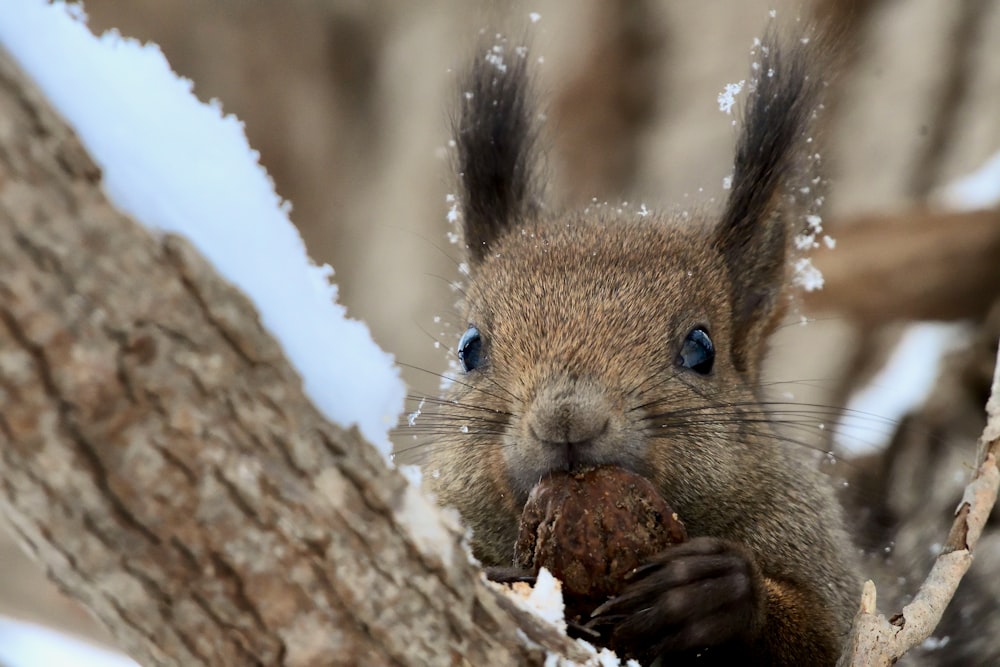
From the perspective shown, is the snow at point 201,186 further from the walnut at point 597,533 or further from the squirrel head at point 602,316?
the squirrel head at point 602,316

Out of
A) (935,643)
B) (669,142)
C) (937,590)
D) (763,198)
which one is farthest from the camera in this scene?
(669,142)

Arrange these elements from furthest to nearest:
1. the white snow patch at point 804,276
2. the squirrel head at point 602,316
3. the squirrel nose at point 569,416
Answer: the white snow patch at point 804,276, the squirrel head at point 602,316, the squirrel nose at point 569,416

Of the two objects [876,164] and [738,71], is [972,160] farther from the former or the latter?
[738,71]

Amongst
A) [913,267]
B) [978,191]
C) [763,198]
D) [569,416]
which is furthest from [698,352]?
[978,191]

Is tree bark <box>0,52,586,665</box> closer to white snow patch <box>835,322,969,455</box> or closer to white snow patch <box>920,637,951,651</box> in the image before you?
white snow patch <box>920,637,951,651</box>

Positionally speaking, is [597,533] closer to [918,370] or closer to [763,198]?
[763,198]

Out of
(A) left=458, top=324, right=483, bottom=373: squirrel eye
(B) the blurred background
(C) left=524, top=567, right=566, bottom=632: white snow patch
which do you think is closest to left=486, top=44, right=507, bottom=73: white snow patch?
(A) left=458, top=324, right=483, bottom=373: squirrel eye

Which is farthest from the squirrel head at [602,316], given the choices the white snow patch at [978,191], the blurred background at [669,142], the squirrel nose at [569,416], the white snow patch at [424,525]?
the white snow patch at [978,191]

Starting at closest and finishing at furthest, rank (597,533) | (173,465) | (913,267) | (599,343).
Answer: (173,465)
(597,533)
(599,343)
(913,267)
